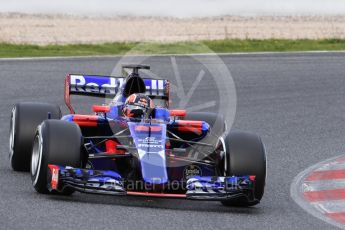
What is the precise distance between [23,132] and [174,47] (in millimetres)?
14308

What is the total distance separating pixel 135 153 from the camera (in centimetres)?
955

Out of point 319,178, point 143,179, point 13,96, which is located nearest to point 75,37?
point 13,96

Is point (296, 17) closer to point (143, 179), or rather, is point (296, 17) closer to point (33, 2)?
point (33, 2)

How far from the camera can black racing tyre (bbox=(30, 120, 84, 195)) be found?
9.27 meters

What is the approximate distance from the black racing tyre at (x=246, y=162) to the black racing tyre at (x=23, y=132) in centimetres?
211

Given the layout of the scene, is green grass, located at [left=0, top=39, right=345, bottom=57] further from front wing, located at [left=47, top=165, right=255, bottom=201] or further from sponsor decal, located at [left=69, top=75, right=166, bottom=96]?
front wing, located at [left=47, top=165, right=255, bottom=201]

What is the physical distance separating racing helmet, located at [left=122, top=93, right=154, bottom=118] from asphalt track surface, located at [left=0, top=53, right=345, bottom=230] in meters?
1.13

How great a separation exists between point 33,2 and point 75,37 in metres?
5.12

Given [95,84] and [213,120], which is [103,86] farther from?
[213,120]

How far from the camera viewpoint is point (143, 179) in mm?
9203

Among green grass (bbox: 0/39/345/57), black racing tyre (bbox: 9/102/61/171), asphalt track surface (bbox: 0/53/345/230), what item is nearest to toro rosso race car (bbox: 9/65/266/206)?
black racing tyre (bbox: 9/102/61/171)

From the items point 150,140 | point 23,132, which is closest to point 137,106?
point 150,140

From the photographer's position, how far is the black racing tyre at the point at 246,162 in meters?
9.46

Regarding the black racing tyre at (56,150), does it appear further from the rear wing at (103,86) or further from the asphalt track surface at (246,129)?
the rear wing at (103,86)
